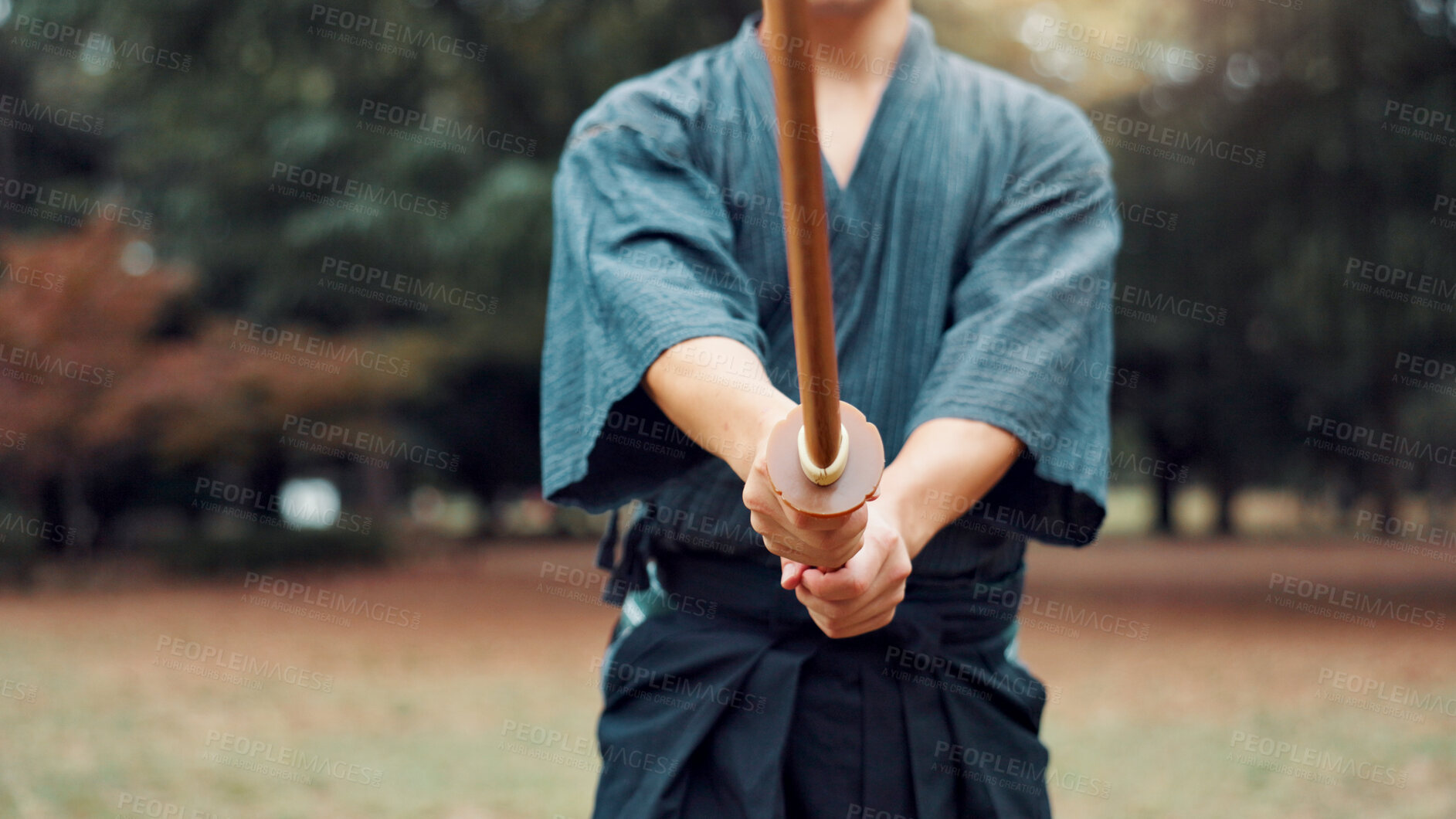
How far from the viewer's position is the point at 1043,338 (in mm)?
1528

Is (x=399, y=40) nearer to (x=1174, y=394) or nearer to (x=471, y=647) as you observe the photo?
(x=471, y=647)

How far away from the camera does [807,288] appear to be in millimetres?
962

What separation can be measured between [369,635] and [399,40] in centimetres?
542

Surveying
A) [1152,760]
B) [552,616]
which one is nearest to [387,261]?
[552,616]
